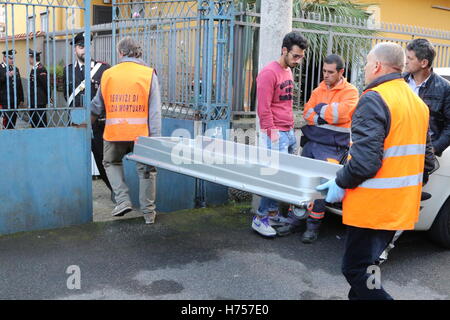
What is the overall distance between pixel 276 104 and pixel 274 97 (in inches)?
3.0

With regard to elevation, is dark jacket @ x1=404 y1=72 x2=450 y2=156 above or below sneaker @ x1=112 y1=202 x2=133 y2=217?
above

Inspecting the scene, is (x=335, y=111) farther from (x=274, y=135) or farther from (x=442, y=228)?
(x=442, y=228)

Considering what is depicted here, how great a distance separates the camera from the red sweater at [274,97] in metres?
4.89

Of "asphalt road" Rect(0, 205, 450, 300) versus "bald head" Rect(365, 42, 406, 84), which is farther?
"asphalt road" Rect(0, 205, 450, 300)

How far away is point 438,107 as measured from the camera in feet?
14.5

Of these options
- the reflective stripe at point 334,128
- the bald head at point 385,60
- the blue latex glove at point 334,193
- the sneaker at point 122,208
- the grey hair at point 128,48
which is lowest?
the sneaker at point 122,208

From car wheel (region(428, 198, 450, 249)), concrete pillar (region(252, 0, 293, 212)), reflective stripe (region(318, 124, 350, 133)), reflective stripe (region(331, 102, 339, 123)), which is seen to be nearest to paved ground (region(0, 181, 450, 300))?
car wheel (region(428, 198, 450, 249))

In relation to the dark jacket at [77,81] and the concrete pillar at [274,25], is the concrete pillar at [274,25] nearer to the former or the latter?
the concrete pillar at [274,25]

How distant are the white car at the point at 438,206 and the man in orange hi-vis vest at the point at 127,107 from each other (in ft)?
6.34

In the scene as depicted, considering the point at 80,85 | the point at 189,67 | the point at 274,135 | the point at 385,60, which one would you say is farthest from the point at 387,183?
the point at 80,85

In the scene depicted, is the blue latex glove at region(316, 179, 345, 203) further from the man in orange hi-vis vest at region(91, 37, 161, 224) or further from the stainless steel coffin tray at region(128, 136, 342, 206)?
the man in orange hi-vis vest at region(91, 37, 161, 224)

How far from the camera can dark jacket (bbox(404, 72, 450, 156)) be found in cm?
434

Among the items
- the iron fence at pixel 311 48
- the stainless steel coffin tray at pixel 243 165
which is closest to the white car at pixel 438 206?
the stainless steel coffin tray at pixel 243 165

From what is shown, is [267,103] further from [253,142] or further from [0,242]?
[0,242]
